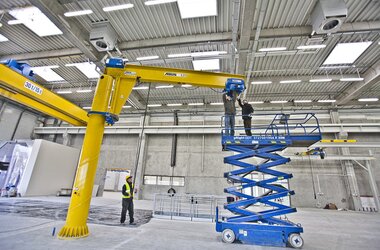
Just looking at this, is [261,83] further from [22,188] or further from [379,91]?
[22,188]

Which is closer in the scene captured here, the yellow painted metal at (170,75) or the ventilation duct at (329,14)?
the yellow painted metal at (170,75)

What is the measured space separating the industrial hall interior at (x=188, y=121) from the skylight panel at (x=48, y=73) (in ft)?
0.46

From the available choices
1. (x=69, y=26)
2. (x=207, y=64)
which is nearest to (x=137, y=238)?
(x=69, y=26)

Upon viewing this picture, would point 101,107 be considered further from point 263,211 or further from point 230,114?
point 263,211

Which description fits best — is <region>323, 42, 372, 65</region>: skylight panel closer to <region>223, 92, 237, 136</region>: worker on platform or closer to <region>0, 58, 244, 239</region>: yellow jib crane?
<region>0, 58, 244, 239</region>: yellow jib crane

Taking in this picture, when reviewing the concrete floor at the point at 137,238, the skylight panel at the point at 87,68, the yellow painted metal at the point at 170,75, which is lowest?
the concrete floor at the point at 137,238

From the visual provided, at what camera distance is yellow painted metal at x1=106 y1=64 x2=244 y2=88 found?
568 centimetres

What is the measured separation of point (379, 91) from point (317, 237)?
48.3ft

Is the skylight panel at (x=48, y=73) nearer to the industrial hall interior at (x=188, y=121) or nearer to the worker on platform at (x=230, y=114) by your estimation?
the industrial hall interior at (x=188, y=121)

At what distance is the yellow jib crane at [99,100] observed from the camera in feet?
14.7

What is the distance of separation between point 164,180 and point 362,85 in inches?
669

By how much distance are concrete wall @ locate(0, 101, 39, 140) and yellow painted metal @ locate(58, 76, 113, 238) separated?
17.7m

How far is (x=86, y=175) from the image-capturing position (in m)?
4.61

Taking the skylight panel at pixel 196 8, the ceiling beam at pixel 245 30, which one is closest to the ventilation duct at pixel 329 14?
the ceiling beam at pixel 245 30
